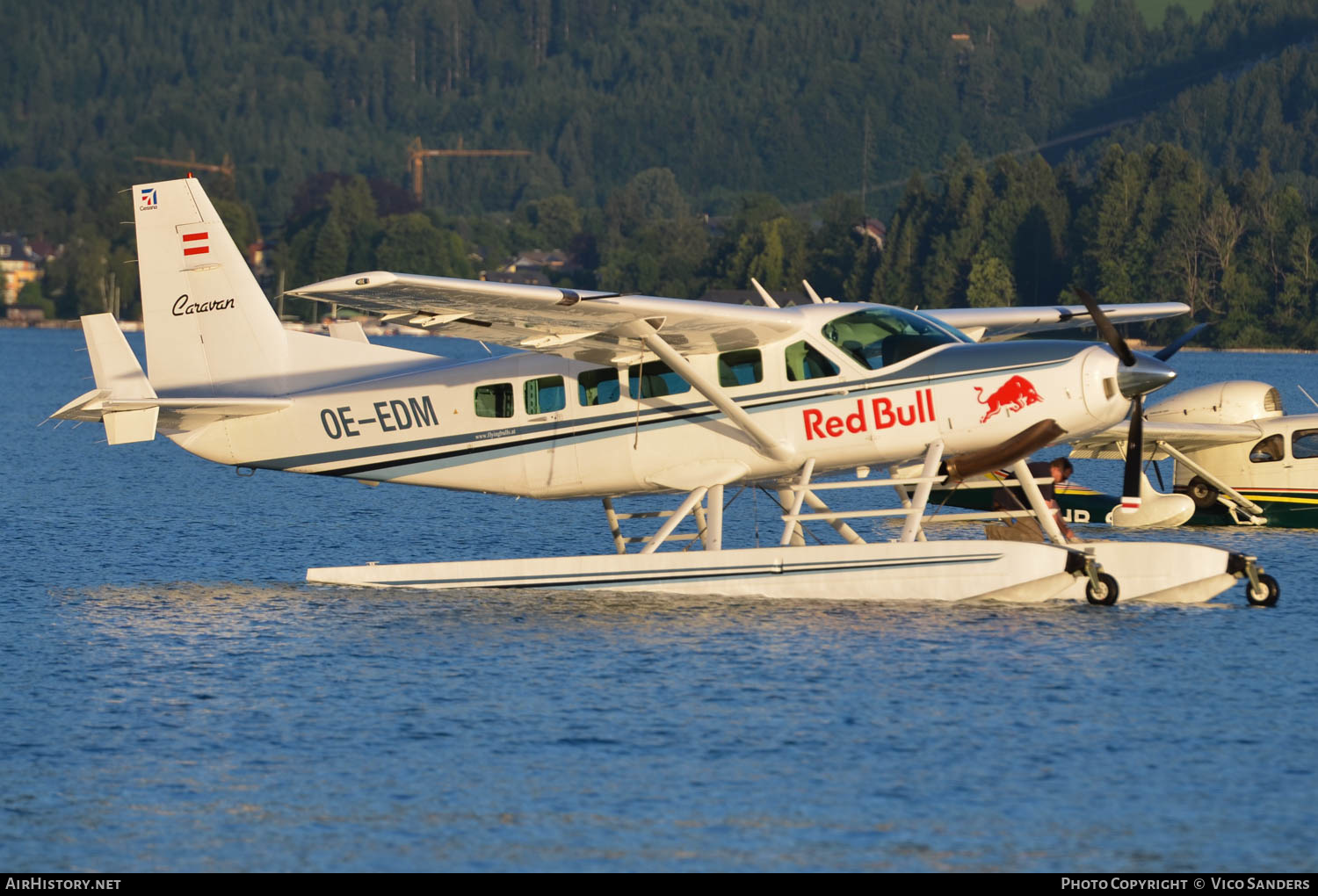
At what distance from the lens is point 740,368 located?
1781 centimetres

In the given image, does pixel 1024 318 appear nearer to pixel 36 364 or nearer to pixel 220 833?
pixel 220 833

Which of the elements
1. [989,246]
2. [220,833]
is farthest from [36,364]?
[220,833]

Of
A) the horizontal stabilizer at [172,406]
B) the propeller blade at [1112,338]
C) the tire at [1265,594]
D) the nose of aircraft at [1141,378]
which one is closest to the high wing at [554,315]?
the horizontal stabilizer at [172,406]

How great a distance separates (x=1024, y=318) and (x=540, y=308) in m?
→ 7.59

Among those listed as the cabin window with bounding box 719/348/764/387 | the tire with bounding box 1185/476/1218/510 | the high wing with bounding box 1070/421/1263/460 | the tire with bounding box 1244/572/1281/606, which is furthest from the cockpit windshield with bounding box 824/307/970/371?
the tire with bounding box 1185/476/1218/510

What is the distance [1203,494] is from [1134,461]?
29.2ft

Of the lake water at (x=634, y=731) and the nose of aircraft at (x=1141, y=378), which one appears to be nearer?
the lake water at (x=634, y=731)

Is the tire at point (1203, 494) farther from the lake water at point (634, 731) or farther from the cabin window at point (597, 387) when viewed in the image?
the cabin window at point (597, 387)

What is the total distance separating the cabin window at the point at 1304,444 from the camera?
25.9m

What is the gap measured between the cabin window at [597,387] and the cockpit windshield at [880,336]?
2.23 meters

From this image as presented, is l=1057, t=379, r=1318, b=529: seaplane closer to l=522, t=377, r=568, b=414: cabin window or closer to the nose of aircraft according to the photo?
the nose of aircraft

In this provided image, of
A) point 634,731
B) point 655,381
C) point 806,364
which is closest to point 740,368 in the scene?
point 806,364

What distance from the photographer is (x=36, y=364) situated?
106m

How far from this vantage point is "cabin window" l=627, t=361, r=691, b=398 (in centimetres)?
1806
